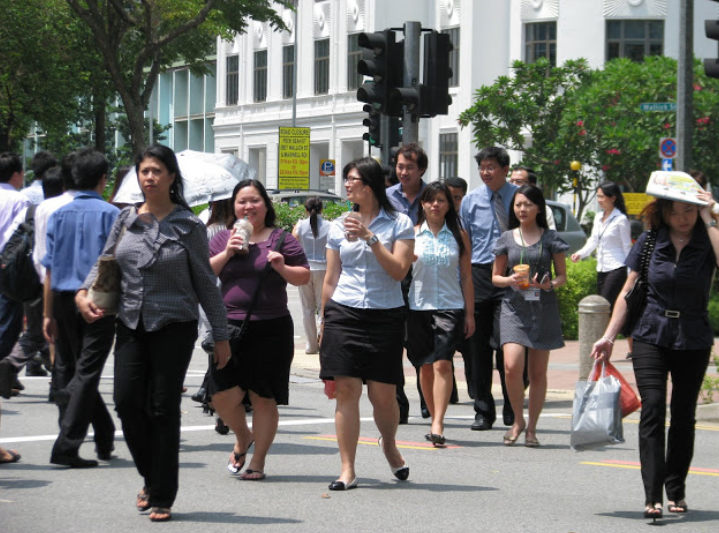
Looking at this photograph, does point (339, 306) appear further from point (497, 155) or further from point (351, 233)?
point (497, 155)

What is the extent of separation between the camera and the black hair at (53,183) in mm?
10039

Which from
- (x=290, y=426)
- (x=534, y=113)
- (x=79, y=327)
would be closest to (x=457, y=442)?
(x=290, y=426)

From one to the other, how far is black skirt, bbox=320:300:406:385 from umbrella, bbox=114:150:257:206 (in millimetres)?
2667

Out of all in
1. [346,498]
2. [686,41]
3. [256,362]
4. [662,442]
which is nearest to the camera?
[662,442]

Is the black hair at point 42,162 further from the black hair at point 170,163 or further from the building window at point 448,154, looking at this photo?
A: the building window at point 448,154

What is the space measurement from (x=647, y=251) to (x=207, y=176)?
4.74m

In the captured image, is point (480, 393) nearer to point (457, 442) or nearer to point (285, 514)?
point (457, 442)

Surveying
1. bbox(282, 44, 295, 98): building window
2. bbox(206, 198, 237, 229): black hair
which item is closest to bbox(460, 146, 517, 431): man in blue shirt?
bbox(206, 198, 237, 229): black hair

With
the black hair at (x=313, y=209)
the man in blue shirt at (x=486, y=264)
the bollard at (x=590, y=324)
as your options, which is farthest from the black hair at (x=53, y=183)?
the black hair at (x=313, y=209)

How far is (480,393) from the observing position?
10.5m

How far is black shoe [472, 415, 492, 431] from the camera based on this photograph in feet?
34.2

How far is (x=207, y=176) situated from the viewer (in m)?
10.9

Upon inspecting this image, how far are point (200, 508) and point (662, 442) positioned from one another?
2.42 m

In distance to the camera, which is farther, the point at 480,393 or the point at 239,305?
Answer: the point at 480,393
